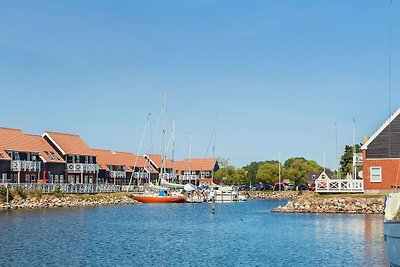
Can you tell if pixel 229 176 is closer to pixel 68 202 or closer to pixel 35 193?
pixel 68 202

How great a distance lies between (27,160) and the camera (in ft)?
311

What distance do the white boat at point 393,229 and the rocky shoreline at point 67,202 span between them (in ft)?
193

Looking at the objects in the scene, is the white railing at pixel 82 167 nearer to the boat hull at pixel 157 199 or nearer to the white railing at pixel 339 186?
the boat hull at pixel 157 199

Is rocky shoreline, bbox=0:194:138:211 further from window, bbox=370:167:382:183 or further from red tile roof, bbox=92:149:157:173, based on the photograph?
window, bbox=370:167:382:183

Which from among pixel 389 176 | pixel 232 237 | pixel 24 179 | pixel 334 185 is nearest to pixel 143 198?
pixel 24 179

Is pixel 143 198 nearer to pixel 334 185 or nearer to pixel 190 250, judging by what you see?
pixel 334 185

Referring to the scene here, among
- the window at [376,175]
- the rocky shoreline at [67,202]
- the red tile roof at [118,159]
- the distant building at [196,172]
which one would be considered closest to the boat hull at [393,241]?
the window at [376,175]

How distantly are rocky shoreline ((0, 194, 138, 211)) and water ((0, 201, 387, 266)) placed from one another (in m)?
15.4

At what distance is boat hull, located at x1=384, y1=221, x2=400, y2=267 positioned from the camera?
881 inches

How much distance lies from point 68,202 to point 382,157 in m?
45.1

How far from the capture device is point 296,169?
530 feet

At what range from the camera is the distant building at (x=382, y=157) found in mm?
→ 61062

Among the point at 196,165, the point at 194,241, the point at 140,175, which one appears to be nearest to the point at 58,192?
the point at 194,241

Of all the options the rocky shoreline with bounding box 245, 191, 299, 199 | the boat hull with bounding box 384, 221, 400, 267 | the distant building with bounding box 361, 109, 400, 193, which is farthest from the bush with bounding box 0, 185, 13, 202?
the rocky shoreline with bounding box 245, 191, 299, 199
